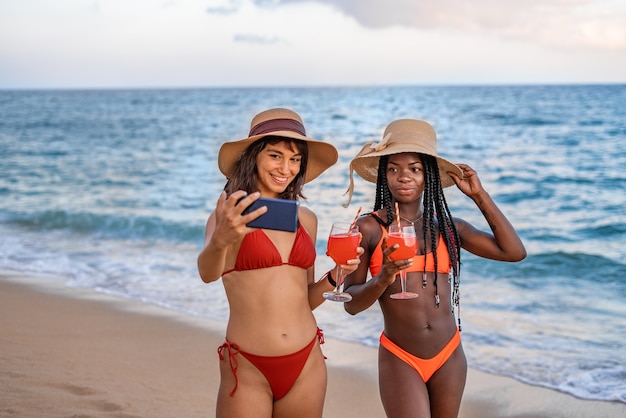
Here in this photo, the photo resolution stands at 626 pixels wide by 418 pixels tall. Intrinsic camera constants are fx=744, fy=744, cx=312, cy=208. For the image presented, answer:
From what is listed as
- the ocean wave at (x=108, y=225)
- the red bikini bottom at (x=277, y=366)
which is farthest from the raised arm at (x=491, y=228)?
the ocean wave at (x=108, y=225)

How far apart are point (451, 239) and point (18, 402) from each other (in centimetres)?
320

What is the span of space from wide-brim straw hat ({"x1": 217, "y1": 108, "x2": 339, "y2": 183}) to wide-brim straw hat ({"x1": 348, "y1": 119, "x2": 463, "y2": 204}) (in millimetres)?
223

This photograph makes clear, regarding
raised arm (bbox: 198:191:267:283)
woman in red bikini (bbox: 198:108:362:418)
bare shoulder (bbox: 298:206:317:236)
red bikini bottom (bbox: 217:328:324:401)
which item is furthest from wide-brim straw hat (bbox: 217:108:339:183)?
red bikini bottom (bbox: 217:328:324:401)

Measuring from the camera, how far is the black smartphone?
2.69 m

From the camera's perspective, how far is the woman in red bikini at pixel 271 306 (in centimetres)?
318

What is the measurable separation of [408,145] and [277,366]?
4.12 ft

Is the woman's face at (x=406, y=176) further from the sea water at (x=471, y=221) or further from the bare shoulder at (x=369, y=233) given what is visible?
the sea water at (x=471, y=221)

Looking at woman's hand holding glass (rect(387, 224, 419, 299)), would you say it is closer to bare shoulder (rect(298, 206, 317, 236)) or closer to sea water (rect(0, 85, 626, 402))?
bare shoulder (rect(298, 206, 317, 236))

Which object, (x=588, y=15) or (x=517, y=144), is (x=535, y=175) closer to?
(x=517, y=144)

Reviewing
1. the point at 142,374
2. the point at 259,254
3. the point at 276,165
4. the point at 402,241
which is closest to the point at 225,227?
the point at 259,254

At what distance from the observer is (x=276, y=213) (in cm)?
271

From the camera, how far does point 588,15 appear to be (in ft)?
94.1

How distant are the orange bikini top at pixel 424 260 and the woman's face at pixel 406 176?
0.20 meters

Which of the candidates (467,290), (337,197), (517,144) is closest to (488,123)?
(517,144)
